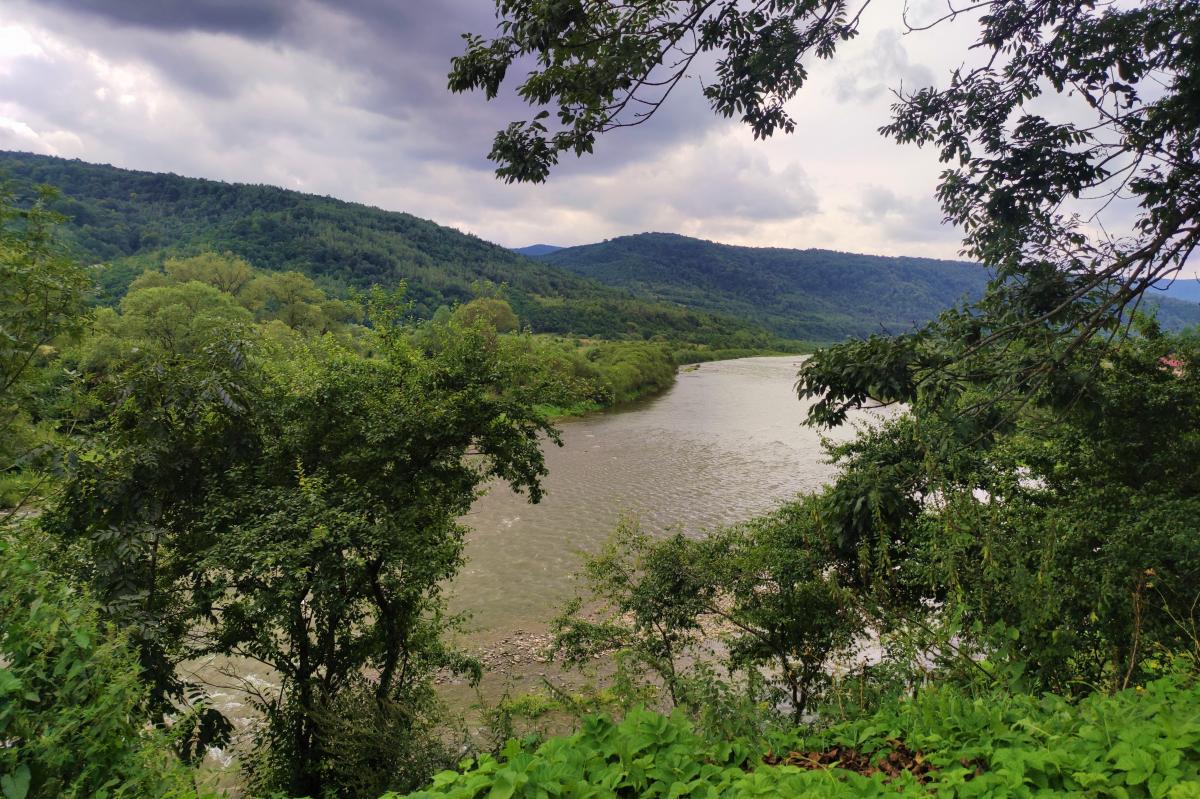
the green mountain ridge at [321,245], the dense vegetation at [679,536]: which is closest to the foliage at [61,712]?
the dense vegetation at [679,536]

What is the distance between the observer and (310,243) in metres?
121

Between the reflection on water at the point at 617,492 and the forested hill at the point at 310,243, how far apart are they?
6645cm

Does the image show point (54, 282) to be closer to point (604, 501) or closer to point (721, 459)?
point (604, 501)

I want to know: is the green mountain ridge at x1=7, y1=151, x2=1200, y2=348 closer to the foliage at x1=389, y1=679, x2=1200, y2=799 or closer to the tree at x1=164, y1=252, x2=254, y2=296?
the tree at x1=164, y1=252, x2=254, y2=296

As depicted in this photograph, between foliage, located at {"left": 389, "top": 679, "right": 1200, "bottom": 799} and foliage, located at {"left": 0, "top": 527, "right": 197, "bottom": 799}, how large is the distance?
1397mm

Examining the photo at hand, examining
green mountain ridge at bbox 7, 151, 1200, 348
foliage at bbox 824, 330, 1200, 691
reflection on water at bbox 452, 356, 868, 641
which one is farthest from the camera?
green mountain ridge at bbox 7, 151, 1200, 348

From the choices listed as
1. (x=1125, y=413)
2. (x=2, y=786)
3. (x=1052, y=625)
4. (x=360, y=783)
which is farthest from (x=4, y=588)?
(x=1125, y=413)

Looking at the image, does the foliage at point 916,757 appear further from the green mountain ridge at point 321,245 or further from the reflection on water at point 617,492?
the green mountain ridge at point 321,245

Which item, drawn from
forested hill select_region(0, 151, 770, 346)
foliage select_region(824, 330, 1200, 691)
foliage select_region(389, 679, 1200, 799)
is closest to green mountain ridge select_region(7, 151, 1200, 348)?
forested hill select_region(0, 151, 770, 346)

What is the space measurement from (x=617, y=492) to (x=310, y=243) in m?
120

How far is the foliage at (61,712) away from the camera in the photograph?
Answer: 224cm

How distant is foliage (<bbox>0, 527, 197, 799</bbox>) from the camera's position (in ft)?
7.34

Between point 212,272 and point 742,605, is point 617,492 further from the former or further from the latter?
point 212,272

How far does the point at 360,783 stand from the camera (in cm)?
706
